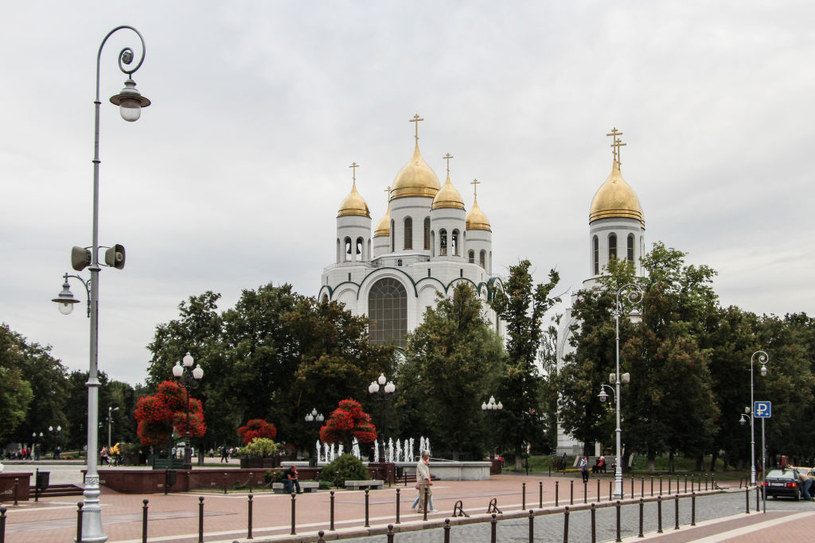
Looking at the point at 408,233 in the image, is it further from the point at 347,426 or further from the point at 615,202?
the point at 347,426

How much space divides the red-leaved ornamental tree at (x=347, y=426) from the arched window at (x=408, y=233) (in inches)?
1469

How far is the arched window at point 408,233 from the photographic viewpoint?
7644 cm

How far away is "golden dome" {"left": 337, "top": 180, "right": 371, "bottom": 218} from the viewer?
77.2 metres

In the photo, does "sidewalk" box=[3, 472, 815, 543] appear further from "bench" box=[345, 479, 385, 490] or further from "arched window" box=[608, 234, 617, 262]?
"arched window" box=[608, 234, 617, 262]

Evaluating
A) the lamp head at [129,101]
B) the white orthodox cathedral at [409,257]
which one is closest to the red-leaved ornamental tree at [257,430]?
the white orthodox cathedral at [409,257]

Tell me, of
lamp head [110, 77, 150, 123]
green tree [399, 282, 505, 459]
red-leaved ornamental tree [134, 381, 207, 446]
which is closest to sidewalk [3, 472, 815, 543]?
red-leaved ornamental tree [134, 381, 207, 446]

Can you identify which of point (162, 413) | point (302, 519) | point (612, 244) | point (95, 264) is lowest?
point (302, 519)

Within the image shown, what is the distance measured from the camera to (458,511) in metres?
21.6

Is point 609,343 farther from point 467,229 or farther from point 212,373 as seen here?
point 467,229

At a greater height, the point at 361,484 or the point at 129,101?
the point at 129,101

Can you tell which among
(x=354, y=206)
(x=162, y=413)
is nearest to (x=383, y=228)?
(x=354, y=206)

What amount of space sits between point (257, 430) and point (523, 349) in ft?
50.1

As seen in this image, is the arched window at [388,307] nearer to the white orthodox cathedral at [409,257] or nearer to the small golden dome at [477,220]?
the white orthodox cathedral at [409,257]

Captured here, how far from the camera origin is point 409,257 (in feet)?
245
